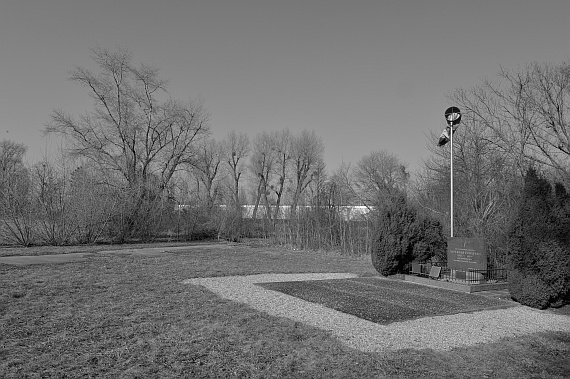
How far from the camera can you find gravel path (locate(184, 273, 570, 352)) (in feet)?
19.6

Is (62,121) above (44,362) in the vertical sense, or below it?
above

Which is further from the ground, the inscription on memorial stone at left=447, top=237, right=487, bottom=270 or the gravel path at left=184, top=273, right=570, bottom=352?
the inscription on memorial stone at left=447, top=237, right=487, bottom=270

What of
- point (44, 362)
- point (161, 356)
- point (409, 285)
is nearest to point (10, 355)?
point (44, 362)

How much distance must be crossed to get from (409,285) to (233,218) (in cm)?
2009

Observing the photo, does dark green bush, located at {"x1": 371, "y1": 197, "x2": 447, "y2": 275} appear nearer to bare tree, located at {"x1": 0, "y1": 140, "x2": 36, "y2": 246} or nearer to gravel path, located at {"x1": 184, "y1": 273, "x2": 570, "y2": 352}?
gravel path, located at {"x1": 184, "y1": 273, "x2": 570, "y2": 352}

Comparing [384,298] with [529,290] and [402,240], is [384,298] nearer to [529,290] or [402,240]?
[529,290]

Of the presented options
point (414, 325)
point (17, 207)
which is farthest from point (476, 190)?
point (17, 207)

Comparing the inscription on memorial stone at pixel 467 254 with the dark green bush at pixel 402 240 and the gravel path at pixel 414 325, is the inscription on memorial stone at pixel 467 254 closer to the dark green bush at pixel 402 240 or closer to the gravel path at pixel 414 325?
the dark green bush at pixel 402 240

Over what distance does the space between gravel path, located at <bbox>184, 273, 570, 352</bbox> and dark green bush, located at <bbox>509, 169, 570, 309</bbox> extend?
1.25 feet

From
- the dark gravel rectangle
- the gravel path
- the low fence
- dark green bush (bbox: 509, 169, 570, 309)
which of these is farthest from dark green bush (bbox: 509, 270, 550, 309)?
the low fence

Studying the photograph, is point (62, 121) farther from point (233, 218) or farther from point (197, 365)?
point (197, 365)

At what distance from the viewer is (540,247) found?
8.46m

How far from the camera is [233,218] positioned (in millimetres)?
30469

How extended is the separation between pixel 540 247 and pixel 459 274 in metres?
3.00
